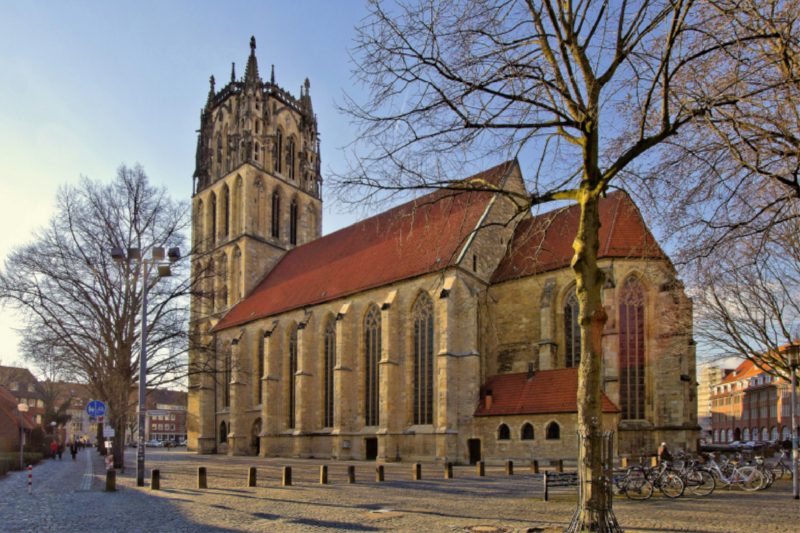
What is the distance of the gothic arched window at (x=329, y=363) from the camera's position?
30953mm

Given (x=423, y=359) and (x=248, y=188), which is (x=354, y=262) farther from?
(x=248, y=188)

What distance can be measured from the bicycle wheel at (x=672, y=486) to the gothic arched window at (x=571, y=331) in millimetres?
11118

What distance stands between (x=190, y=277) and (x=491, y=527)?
17.4 m

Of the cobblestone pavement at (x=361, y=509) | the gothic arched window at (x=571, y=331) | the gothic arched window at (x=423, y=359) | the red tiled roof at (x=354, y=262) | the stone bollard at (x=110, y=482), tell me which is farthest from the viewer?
the red tiled roof at (x=354, y=262)

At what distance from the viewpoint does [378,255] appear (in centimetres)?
3133

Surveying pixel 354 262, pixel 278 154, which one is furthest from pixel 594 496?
pixel 278 154

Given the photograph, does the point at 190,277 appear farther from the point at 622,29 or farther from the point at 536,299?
the point at 622,29

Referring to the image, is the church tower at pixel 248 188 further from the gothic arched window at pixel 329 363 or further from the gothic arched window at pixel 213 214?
the gothic arched window at pixel 329 363

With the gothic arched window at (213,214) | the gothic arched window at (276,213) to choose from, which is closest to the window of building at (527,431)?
the gothic arched window at (276,213)

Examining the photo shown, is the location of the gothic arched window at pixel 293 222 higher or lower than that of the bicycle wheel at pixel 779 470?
higher

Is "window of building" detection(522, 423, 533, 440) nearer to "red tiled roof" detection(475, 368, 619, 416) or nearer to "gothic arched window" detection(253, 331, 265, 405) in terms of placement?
"red tiled roof" detection(475, 368, 619, 416)

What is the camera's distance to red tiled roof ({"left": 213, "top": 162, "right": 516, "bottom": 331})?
27641mm

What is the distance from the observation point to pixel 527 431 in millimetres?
22469

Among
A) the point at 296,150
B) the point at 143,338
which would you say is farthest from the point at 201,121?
the point at 143,338
